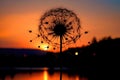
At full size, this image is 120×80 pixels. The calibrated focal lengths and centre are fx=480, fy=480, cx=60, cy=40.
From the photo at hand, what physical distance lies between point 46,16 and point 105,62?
79.9 feet

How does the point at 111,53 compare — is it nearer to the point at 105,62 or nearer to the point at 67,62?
the point at 105,62

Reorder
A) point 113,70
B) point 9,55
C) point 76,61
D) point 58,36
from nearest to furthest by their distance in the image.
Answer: point 58,36 → point 113,70 → point 76,61 → point 9,55

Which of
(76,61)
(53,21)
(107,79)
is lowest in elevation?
(107,79)

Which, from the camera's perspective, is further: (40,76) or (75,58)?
(75,58)

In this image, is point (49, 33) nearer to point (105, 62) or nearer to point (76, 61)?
point (105, 62)

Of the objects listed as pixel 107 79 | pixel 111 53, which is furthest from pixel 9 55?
pixel 107 79

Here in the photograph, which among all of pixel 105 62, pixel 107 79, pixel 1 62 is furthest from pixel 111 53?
pixel 1 62

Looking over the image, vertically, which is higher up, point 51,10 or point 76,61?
point 76,61

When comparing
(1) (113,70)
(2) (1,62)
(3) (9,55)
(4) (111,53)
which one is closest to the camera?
(1) (113,70)

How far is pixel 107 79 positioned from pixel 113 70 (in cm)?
1049

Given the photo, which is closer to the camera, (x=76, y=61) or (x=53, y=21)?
(x=53, y=21)

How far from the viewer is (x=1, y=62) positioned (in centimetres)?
12638

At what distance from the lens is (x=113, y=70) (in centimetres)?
5597

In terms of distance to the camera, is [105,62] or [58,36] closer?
[58,36]
